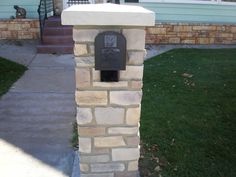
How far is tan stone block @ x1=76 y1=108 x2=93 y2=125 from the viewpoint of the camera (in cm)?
275

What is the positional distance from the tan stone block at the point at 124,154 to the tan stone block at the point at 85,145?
22 centimetres

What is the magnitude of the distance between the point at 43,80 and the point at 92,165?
3.42 m

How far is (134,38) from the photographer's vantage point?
2.54 m

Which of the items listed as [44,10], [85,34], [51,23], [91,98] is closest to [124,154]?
[91,98]

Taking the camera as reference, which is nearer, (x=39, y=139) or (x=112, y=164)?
(x=112, y=164)

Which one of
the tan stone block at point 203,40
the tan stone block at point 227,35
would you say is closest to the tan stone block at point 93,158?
the tan stone block at point 203,40

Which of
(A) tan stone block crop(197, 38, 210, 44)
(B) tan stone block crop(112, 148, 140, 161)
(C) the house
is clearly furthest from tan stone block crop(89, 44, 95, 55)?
(A) tan stone block crop(197, 38, 210, 44)

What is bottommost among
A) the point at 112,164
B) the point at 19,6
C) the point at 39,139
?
the point at 39,139

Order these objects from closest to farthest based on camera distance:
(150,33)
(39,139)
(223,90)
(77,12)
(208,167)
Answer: (77,12)
(208,167)
(39,139)
(223,90)
(150,33)

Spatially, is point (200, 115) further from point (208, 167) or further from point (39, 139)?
point (39, 139)

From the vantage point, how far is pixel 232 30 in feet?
30.2

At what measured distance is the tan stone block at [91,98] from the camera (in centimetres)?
268

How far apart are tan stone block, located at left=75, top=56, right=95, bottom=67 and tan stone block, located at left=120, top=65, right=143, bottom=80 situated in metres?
0.25

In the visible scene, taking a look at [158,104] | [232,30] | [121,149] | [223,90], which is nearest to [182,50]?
[232,30]
